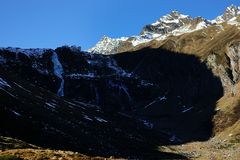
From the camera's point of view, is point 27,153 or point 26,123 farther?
point 26,123

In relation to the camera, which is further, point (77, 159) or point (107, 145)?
point (107, 145)

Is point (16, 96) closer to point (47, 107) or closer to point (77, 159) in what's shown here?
point (47, 107)

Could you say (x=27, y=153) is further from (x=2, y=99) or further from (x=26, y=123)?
(x=2, y=99)

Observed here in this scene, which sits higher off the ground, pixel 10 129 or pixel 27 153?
pixel 10 129

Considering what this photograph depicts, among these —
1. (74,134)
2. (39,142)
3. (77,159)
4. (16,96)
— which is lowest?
(77,159)

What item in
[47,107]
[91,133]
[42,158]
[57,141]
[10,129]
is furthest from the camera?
[47,107]

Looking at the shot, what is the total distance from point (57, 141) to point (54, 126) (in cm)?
2632

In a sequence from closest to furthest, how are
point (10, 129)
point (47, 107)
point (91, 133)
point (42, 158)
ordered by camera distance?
point (42, 158) < point (10, 129) < point (91, 133) < point (47, 107)

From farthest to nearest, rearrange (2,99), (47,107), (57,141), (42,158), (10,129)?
(47,107)
(2,99)
(57,141)
(10,129)
(42,158)

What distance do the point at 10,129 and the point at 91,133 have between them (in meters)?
56.8

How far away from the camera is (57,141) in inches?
5256

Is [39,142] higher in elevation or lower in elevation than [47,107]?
lower

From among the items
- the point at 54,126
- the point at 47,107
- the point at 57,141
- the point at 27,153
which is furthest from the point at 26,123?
→ the point at 27,153

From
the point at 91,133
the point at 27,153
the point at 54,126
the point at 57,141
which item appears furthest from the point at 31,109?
the point at 27,153
